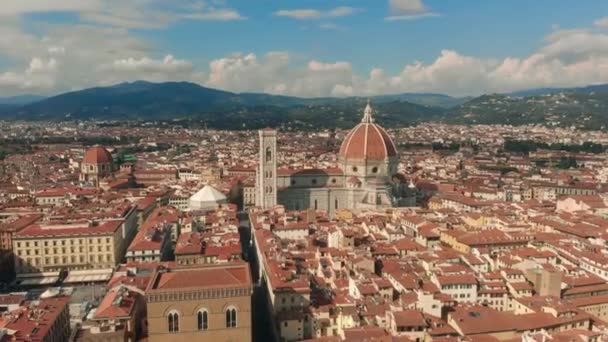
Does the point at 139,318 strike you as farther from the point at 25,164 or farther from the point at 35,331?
the point at 25,164

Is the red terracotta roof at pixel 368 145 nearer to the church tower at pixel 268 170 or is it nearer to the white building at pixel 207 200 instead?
the church tower at pixel 268 170

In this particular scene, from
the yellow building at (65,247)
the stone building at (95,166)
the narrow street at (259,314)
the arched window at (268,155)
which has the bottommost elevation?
the narrow street at (259,314)

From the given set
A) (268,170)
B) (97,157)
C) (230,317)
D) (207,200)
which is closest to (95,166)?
(97,157)

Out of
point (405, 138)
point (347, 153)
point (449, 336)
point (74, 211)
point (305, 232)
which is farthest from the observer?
point (405, 138)

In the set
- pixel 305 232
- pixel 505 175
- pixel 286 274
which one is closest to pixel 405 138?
pixel 505 175

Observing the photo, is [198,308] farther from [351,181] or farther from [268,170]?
[351,181]

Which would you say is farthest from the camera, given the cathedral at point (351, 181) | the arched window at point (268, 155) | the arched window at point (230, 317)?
the cathedral at point (351, 181)

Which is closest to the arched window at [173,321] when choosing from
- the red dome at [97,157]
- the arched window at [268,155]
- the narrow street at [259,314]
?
the narrow street at [259,314]
